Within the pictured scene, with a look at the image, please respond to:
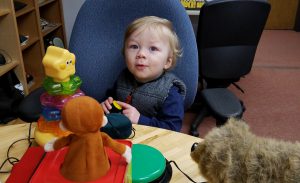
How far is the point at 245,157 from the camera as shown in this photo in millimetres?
386

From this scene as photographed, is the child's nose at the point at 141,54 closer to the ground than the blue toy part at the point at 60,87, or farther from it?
closer to the ground

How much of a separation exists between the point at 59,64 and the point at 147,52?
0.46 metres

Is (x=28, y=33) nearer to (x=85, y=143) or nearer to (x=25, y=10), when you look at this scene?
Result: (x=25, y=10)

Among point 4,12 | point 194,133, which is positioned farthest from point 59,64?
point 4,12

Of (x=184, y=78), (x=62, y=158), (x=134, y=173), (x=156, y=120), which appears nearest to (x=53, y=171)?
(x=62, y=158)

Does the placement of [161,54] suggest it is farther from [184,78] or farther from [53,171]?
[53,171]

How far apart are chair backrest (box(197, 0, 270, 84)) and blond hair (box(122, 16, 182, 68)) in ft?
2.40

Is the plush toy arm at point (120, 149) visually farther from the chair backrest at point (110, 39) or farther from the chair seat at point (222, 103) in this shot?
the chair backrest at point (110, 39)

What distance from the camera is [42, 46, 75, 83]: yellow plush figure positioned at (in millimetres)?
762

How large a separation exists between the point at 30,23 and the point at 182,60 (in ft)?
6.83

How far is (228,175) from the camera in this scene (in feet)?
1.29

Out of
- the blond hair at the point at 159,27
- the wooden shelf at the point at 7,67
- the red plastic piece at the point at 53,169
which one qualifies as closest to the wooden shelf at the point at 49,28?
the wooden shelf at the point at 7,67

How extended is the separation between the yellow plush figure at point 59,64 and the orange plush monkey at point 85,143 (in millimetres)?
210

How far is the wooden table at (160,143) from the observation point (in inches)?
32.1
